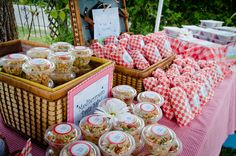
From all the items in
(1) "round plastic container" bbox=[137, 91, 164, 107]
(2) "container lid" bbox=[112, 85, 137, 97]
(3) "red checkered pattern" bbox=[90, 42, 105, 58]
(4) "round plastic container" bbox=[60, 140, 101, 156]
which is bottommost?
(4) "round plastic container" bbox=[60, 140, 101, 156]

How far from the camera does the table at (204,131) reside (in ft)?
3.00

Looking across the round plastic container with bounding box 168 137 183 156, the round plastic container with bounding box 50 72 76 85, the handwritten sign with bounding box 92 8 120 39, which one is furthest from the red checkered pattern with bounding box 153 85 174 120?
the handwritten sign with bounding box 92 8 120 39

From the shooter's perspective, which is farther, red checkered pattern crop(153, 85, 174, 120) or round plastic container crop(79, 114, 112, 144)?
red checkered pattern crop(153, 85, 174, 120)

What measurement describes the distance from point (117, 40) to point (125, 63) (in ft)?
1.18

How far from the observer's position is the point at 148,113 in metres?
0.94

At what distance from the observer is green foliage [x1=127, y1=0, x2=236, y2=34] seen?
3.43 meters

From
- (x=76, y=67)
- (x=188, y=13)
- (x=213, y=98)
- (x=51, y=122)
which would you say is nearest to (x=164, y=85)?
(x=213, y=98)

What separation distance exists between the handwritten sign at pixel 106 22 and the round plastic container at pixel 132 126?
81 cm

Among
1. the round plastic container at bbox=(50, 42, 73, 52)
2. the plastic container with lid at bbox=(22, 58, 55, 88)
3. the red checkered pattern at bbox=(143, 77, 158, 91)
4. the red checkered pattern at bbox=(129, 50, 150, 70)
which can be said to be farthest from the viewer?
the red checkered pattern at bbox=(129, 50, 150, 70)

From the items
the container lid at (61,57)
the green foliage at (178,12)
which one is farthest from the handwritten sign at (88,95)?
the green foliage at (178,12)

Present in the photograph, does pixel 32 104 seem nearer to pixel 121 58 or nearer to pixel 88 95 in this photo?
pixel 88 95

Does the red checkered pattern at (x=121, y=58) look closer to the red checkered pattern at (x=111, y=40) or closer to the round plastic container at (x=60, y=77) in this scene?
the red checkered pattern at (x=111, y=40)

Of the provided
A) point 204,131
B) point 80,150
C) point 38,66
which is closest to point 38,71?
point 38,66

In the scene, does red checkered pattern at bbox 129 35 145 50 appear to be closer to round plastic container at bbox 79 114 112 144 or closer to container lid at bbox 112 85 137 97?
container lid at bbox 112 85 137 97
